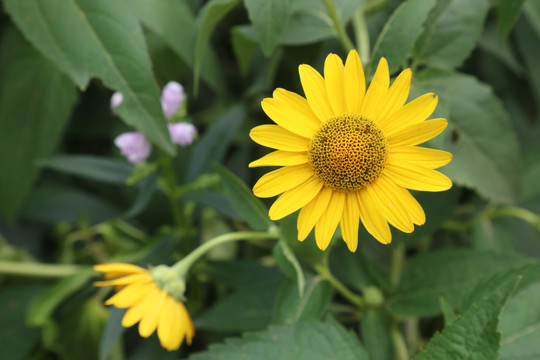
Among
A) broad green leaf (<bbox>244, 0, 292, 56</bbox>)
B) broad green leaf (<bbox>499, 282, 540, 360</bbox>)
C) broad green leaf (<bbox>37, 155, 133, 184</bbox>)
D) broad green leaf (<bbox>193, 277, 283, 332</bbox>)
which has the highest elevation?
broad green leaf (<bbox>244, 0, 292, 56</bbox>)

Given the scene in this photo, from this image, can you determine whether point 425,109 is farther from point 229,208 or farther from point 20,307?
point 20,307

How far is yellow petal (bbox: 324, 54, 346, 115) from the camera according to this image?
1.80 feet

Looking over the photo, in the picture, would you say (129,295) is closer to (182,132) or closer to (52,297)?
(182,132)

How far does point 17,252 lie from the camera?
1.03 m

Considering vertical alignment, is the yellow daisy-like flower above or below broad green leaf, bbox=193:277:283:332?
above

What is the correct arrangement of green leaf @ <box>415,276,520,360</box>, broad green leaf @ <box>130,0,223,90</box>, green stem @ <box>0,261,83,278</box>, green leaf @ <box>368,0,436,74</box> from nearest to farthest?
green leaf @ <box>415,276,520,360</box>, green leaf @ <box>368,0,436,74</box>, broad green leaf @ <box>130,0,223,90</box>, green stem @ <box>0,261,83,278</box>

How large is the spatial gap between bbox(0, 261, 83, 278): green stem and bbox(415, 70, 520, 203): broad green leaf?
25.4 inches

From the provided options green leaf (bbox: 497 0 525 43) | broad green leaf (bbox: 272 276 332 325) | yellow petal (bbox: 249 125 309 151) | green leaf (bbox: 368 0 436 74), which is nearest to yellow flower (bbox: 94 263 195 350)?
broad green leaf (bbox: 272 276 332 325)

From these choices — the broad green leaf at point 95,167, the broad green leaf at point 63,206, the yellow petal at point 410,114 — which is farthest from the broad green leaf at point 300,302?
the broad green leaf at point 63,206

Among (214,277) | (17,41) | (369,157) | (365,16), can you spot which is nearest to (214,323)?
(214,277)

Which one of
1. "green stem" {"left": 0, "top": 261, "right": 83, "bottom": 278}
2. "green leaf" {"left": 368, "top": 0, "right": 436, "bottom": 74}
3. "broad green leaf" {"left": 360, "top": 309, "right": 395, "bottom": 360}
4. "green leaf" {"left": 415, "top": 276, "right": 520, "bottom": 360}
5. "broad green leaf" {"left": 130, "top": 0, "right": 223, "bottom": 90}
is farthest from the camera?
"green stem" {"left": 0, "top": 261, "right": 83, "bottom": 278}

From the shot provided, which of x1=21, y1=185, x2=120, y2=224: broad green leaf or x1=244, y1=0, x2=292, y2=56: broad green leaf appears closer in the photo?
x1=244, y1=0, x2=292, y2=56: broad green leaf

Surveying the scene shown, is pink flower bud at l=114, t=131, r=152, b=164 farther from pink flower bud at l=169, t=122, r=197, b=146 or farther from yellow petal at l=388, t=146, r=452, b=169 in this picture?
yellow petal at l=388, t=146, r=452, b=169

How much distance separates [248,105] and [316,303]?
1.43 feet
